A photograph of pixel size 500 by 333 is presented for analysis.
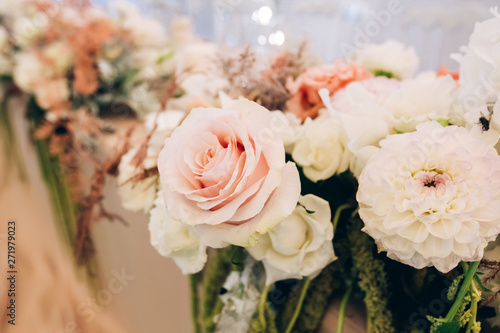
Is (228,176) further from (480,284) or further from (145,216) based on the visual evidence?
(145,216)

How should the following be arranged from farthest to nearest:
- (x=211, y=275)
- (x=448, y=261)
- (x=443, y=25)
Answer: (x=443, y=25) < (x=211, y=275) < (x=448, y=261)

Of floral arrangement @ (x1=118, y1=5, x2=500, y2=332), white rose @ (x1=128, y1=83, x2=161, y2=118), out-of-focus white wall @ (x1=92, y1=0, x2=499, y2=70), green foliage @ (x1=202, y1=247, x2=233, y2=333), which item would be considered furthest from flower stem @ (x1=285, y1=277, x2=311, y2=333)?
white rose @ (x1=128, y1=83, x2=161, y2=118)

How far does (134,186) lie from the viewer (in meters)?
0.52

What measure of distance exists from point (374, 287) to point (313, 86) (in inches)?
11.0

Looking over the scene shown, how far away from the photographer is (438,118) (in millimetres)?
395

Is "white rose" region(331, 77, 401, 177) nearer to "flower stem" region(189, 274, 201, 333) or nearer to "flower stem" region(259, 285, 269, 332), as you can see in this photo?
"flower stem" region(259, 285, 269, 332)

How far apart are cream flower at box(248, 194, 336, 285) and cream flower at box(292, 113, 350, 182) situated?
4 cm

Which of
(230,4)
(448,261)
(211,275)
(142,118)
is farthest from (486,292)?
(230,4)

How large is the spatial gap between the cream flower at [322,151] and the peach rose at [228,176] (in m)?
0.08

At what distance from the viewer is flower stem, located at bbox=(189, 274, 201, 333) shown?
1.78 ft

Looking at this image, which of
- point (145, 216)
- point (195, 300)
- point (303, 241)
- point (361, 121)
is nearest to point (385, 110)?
point (361, 121)

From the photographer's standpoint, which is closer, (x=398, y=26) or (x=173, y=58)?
(x=173, y=58)

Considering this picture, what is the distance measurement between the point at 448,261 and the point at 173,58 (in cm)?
107

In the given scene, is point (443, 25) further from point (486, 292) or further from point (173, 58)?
point (486, 292)
